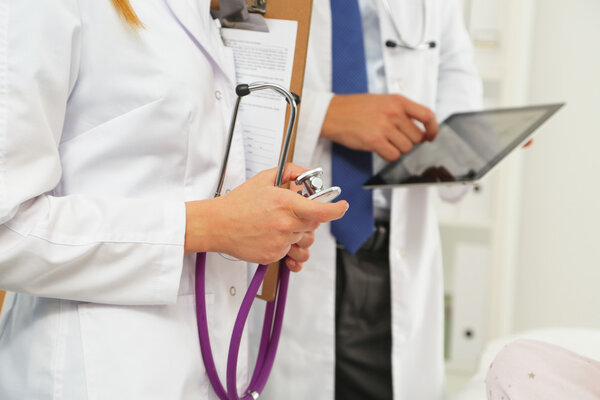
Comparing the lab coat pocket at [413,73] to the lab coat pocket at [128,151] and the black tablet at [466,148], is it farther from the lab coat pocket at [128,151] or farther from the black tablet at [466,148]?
the lab coat pocket at [128,151]

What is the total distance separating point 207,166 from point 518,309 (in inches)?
69.9

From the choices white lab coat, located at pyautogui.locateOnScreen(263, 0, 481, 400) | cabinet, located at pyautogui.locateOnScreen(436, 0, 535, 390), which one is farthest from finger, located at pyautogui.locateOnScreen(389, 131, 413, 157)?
cabinet, located at pyautogui.locateOnScreen(436, 0, 535, 390)

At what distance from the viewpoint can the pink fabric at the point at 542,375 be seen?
72 centimetres

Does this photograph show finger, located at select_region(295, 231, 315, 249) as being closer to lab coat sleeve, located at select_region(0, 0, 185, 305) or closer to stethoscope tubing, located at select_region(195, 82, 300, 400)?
stethoscope tubing, located at select_region(195, 82, 300, 400)

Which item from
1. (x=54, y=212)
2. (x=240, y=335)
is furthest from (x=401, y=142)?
(x=54, y=212)

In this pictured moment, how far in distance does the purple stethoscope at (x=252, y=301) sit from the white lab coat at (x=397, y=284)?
0.30m

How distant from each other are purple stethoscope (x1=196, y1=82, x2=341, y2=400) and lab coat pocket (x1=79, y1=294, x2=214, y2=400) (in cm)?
2

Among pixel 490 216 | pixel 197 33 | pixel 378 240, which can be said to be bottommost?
pixel 490 216

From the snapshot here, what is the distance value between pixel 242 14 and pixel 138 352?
454mm

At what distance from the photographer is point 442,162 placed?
101cm

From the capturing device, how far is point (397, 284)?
113 centimetres

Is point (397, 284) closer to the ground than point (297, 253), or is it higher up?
closer to the ground

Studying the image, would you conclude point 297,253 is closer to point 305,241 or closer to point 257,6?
point 305,241

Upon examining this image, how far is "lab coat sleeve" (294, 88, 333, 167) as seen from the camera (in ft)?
3.34
